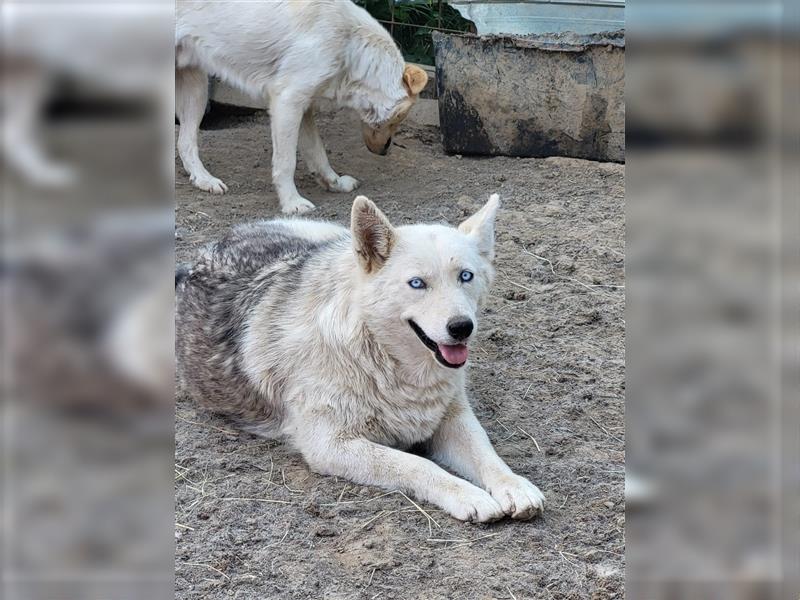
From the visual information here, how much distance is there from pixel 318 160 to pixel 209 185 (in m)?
0.96

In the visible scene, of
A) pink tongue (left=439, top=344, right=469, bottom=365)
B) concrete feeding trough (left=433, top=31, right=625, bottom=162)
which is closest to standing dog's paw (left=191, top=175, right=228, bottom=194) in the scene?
concrete feeding trough (left=433, top=31, right=625, bottom=162)

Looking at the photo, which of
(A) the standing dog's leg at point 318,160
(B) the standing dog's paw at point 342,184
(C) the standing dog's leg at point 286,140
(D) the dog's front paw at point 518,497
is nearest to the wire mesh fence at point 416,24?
(A) the standing dog's leg at point 318,160

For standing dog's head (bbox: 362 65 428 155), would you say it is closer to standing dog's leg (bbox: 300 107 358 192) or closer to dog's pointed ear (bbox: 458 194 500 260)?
standing dog's leg (bbox: 300 107 358 192)

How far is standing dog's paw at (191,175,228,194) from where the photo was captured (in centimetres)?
724

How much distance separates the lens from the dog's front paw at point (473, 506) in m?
3.20

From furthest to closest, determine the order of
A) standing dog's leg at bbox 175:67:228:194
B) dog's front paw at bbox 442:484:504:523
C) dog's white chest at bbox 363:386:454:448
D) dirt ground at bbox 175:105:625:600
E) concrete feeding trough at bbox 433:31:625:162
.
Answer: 1. concrete feeding trough at bbox 433:31:625:162
2. standing dog's leg at bbox 175:67:228:194
3. dog's white chest at bbox 363:386:454:448
4. dog's front paw at bbox 442:484:504:523
5. dirt ground at bbox 175:105:625:600

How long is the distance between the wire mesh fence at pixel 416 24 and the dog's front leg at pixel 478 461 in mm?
6499

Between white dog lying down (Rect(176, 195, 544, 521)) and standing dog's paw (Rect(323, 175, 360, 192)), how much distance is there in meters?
3.40

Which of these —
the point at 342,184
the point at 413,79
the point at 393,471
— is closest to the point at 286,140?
the point at 342,184

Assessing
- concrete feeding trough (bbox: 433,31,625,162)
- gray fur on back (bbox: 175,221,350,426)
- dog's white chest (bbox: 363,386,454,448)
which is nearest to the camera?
dog's white chest (bbox: 363,386,454,448)

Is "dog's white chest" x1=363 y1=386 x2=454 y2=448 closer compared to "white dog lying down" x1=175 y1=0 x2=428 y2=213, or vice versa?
"dog's white chest" x1=363 y1=386 x2=454 y2=448

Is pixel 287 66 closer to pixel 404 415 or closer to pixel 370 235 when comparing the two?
pixel 370 235

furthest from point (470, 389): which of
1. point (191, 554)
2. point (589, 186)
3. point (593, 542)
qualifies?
point (589, 186)
